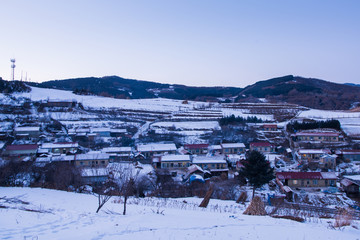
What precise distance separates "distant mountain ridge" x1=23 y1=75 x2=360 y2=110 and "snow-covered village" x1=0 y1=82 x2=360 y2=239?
2022 centimetres

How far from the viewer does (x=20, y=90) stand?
4134 cm

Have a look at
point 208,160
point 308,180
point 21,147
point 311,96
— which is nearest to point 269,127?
point 208,160

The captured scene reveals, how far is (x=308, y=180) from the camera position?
14.9 m

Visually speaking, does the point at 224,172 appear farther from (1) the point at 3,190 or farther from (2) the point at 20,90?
(2) the point at 20,90

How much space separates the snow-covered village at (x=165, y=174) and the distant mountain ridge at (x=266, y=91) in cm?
2022

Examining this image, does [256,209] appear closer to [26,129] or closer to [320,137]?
[320,137]

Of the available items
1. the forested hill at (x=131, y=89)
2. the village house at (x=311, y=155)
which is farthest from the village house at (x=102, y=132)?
the forested hill at (x=131, y=89)

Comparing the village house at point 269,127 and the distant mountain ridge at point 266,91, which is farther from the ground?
the distant mountain ridge at point 266,91

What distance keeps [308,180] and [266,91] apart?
60862 millimetres

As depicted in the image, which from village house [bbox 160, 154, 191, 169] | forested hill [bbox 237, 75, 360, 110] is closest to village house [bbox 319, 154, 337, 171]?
village house [bbox 160, 154, 191, 169]

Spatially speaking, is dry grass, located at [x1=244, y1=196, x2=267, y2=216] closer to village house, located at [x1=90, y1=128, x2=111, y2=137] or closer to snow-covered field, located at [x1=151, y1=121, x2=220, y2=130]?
village house, located at [x1=90, y1=128, x2=111, y2=137]

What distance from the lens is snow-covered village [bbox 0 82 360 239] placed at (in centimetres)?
393

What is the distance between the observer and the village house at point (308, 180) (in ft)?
48.3

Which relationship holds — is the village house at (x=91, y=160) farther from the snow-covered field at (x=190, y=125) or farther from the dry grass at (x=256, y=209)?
the dry grass at (x=256, y=209)
